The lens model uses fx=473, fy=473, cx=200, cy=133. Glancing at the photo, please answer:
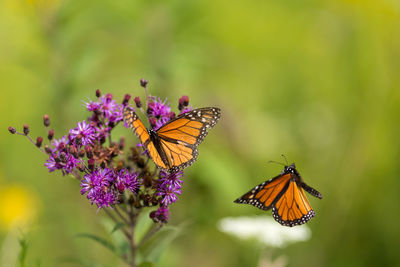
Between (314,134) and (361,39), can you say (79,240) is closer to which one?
(314,134)

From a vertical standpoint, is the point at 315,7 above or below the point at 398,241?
above

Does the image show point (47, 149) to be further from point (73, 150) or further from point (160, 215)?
point (160, 215)

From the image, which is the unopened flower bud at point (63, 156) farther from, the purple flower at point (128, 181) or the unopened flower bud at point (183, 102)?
the unopened flower bud at point (183, 102)

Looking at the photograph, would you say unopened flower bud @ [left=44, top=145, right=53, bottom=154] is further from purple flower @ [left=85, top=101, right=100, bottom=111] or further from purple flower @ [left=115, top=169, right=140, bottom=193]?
purple flower @ [left=115, top=169, right=140, bottom=193]

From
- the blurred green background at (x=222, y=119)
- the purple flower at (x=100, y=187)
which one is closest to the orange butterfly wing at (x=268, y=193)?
the purple flower at (x=100, y=187)

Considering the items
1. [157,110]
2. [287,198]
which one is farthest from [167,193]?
[287,198]

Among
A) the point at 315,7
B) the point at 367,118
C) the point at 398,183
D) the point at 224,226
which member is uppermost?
the point at 315,7

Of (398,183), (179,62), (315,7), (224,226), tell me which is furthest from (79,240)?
(315,7)
